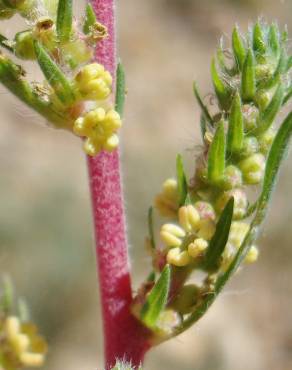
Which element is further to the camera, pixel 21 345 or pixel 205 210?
pixel 21 345

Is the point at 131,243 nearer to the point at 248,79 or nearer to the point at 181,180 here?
the point at 181,180

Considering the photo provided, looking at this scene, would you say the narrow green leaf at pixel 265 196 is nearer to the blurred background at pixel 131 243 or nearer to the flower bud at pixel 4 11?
the flower bud at pixel 4 11

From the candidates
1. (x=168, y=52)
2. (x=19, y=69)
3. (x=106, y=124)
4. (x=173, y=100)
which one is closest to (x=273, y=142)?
(x=106, y=124)

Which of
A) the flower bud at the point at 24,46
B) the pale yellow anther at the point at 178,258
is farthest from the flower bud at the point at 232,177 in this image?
the flower bud at the point at 24,46

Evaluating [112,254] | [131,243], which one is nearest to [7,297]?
[112,254]

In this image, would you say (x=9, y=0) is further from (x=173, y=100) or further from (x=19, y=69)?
(x=173, y=100)

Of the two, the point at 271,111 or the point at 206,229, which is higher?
the point at 271,111
